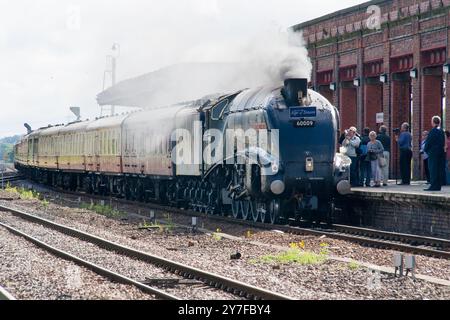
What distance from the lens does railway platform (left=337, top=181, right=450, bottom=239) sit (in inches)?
698

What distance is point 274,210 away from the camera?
2030 centimetres

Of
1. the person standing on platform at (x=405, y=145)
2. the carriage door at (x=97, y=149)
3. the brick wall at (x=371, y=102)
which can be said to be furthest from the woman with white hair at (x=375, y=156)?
the carriage door at (x=97, y=149)

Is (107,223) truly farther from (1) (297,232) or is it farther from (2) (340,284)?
(2) (340,284)

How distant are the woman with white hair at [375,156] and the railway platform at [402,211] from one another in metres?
1.80

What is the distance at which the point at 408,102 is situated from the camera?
102 feet

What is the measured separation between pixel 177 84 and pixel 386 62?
2480cm

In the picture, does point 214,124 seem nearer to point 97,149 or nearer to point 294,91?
point 294,91

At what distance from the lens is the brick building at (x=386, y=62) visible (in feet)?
93.7

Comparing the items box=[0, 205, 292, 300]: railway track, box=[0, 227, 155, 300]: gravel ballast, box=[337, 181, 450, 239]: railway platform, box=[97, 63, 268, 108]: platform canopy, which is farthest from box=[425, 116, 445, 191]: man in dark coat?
box=[0, 227, 155, 300]: gravel ballast

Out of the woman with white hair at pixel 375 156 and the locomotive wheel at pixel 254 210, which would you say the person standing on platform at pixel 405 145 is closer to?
the woman with white hair at pixel 375 156

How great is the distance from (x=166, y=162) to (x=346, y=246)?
36.3 ft

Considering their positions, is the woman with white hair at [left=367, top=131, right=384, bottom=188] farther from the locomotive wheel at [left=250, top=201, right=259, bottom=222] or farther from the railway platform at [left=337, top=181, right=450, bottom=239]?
the locomotive wheel at [left=250, top=201, right=259, bottom=222]
